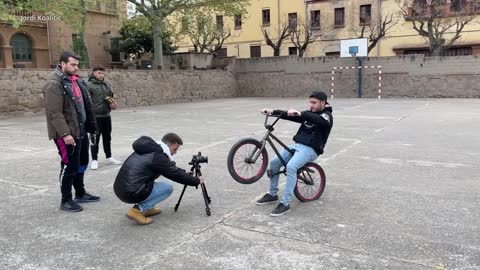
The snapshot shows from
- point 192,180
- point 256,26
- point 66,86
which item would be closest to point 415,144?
point 192,180

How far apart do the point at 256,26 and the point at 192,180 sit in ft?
117

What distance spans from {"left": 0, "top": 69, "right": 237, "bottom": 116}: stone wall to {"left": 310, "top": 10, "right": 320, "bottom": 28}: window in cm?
1171

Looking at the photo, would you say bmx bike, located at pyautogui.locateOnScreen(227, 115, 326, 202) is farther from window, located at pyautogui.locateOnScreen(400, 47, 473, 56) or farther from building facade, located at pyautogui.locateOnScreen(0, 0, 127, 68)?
window, located at pyautogui.locateOnScreen(400, 47, 473, 56)

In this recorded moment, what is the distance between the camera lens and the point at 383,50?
33312 mm

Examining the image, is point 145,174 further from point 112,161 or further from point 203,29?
point 203,29

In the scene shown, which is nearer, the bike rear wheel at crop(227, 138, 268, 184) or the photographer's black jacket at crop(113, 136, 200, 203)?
the photographer's black jacket at crop(113, 136, 200, 203)

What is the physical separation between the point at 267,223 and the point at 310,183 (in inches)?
37.8

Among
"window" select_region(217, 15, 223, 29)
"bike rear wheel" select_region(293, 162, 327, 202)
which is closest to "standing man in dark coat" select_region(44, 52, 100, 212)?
"bike rear wheel" select_region(293, 162, 327, 202)

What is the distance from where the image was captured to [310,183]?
16.1 ft

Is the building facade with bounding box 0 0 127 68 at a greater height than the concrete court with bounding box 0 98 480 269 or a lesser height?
greater

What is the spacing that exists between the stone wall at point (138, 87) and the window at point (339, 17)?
40.2 feet

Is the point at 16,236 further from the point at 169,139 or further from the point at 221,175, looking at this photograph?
the point at 221,175

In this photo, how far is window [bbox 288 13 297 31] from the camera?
33.4 metres

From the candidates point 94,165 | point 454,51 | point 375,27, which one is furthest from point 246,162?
point 375,27
